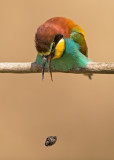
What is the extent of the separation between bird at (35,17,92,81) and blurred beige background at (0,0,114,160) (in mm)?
740

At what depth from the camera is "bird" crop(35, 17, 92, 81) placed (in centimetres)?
193

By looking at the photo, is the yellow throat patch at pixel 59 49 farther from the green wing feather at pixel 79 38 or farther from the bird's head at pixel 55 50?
the green wing feather at pixel 79 38

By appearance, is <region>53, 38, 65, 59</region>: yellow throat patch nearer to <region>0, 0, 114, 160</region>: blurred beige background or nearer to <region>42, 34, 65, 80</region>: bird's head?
<region>42, 34, 65, 80</region>: bird's head

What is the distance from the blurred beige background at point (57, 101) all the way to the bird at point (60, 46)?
0.74 meters

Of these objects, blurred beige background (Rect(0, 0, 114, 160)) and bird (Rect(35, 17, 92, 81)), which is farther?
blurred beige background (Rect(0, 0, 114, 160))

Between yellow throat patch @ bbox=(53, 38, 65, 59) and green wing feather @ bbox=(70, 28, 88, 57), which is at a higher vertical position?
green wing feather @ bbox=(70, 28, 88, 57)

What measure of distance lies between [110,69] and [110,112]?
116cm

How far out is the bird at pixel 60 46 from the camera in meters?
1.93

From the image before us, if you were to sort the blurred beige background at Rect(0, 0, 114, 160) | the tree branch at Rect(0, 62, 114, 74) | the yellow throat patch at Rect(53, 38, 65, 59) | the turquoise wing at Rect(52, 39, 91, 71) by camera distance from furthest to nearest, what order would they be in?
the blurred beige background at Rect(0, 0, 114, 160), the turquoise wing at Rect(52, 39, 91, 71), the yellow throat patch at Rect(53, 38, 65, 59), the tree branch at Rect(0, 62, 114, 74)

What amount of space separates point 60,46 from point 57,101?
103 cm

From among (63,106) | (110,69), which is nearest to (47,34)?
(110,69)

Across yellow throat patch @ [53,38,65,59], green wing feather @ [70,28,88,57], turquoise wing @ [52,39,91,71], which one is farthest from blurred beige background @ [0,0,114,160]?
yellow throat patch @ [53,38,65,59]

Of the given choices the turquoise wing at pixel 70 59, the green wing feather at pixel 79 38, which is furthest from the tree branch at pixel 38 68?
the green wing feather at pixel 79 38

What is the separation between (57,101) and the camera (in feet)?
9.91
